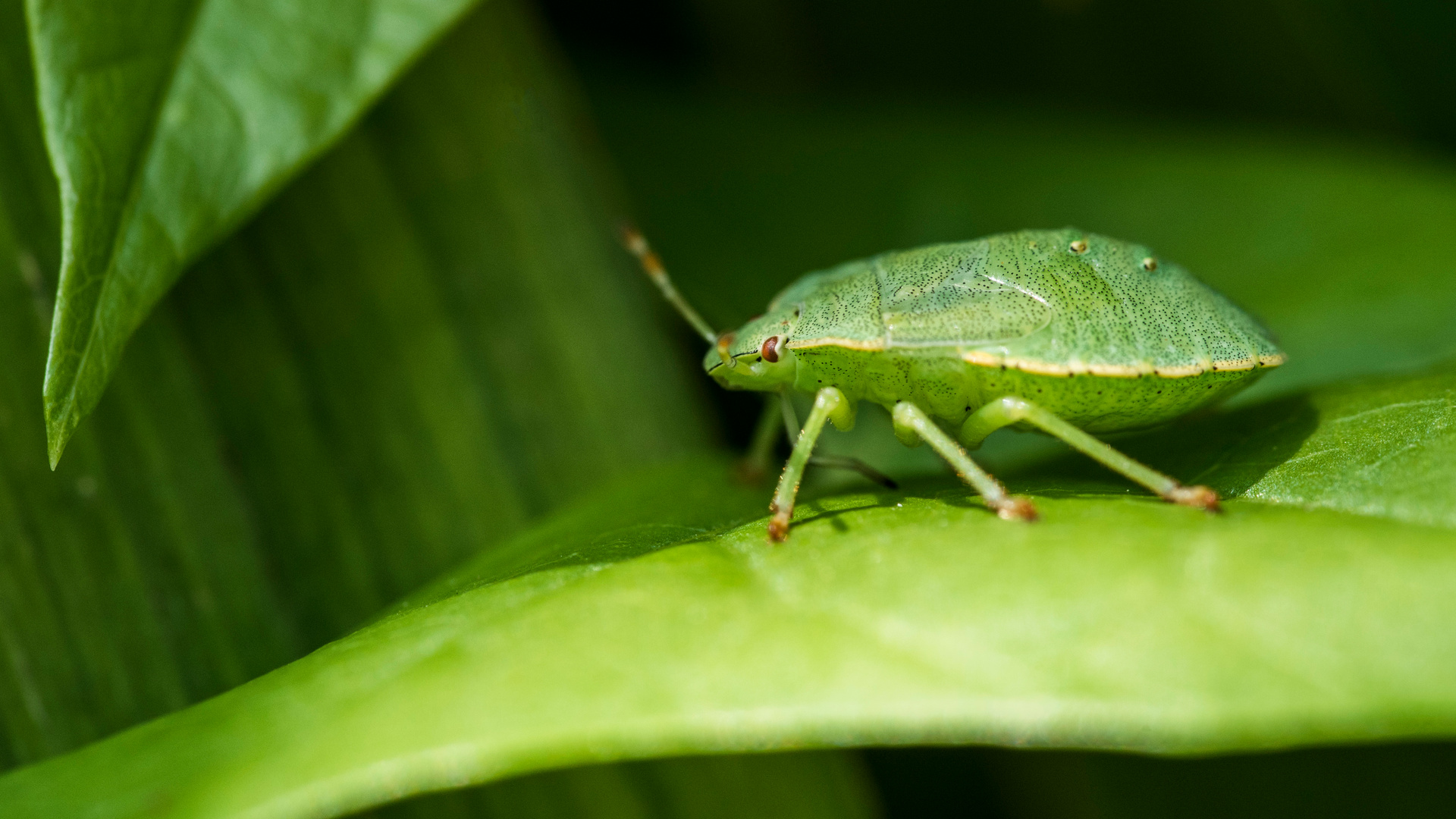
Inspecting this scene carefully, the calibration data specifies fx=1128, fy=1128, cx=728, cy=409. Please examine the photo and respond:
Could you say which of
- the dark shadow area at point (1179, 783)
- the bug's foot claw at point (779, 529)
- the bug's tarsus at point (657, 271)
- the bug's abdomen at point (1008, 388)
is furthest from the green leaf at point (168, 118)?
the dark shadow area at point (1179, 783)

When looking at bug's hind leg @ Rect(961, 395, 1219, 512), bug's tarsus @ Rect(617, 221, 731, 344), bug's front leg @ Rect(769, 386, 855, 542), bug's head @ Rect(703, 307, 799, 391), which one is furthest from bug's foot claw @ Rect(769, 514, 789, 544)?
bug's tarsus @ Rect(617, 221, 731, 344)

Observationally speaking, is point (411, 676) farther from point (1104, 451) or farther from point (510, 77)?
point (510, 77)

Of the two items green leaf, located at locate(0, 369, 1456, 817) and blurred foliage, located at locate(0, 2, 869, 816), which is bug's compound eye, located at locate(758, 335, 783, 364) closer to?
blurred foliage, located at locate(0, 2, 869, 816)

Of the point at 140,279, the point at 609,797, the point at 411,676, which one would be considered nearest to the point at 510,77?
the point at 140,279

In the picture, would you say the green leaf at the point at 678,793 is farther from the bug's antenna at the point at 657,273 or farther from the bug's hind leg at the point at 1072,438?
the bug's antenna at the point at 657,273

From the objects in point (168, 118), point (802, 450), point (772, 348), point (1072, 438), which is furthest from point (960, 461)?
point (168, 118)

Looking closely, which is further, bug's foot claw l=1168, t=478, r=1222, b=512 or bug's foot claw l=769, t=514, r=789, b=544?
bug's foot claw l=769, t=514, r=789, b=544
